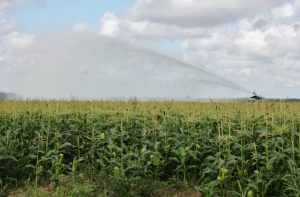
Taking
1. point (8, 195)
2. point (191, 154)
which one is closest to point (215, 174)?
point (191, 154)

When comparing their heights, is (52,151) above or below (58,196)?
above

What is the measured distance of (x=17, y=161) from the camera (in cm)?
1000

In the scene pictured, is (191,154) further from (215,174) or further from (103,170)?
(103,170)

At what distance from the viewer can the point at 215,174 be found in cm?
839

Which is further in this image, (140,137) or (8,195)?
(140,137)

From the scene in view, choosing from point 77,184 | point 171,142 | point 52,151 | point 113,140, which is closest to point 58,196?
point 77,184

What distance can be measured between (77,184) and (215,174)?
2.67 m

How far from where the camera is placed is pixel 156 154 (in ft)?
30.2

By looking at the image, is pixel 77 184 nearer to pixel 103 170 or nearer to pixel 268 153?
pixel 103 170

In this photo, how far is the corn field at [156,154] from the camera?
8031 millimetres

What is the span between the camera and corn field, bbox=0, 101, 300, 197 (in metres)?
8.03

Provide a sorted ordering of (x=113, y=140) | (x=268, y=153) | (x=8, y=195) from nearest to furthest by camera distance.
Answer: (x=268, y=153), (x=8, y=195), (x=113, y=140)

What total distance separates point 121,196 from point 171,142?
189cm

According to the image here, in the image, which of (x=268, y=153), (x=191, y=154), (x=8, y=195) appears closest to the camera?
(x=268, y=153)
